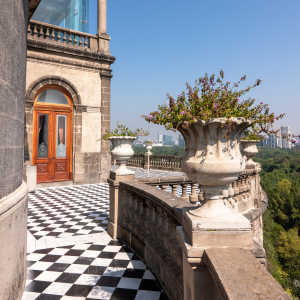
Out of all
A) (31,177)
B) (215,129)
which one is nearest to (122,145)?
(215,129)

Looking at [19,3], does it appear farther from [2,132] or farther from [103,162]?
[103,162]

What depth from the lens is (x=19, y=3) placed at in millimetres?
2559

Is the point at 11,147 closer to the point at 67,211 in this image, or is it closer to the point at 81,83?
the point at 67,211

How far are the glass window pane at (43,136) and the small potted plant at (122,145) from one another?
6.32m

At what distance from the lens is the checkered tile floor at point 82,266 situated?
316cm

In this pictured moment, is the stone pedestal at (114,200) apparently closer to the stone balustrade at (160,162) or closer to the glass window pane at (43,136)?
the glass window pane at (43,136)

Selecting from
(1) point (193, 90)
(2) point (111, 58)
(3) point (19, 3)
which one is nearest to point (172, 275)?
(1) point (193, 90)

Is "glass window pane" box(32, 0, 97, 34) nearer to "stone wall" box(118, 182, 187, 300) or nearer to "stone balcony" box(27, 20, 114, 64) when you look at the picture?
"stone balcony" box(27, 20, 114, 64)

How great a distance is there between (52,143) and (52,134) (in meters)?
0.40

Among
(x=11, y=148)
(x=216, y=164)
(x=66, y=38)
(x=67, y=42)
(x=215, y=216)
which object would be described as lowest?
(x=215, y=216)

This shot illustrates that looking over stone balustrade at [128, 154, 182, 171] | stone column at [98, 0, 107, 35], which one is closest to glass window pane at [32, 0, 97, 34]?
stone column at [98, 0, 107, 35]

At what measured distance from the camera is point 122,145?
217 inches

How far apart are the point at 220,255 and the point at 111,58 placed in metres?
12.1

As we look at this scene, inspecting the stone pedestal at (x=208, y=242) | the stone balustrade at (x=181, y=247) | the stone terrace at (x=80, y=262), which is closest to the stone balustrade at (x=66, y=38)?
the stone terrace at (x=80, y=262)
